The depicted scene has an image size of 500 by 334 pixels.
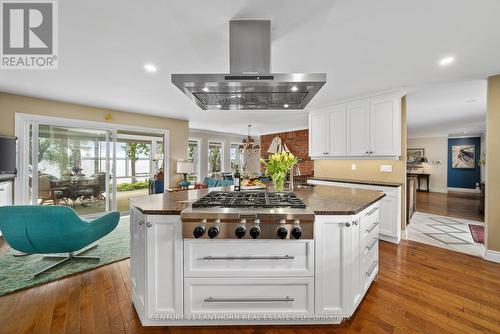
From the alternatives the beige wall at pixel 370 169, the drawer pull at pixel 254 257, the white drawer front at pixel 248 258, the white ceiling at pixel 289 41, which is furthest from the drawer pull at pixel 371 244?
the white ceiling at pixel 289 41

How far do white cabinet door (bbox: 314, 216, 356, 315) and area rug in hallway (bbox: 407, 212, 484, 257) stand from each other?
261cm

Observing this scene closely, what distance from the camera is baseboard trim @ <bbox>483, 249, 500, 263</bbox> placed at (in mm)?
2640

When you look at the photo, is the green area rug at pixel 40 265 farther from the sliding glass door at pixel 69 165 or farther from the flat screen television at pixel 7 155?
the sliding glass door at pixel 69 165

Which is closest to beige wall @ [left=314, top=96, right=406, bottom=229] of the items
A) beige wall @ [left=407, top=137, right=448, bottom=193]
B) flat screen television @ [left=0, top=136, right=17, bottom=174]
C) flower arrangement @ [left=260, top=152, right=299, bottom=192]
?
flower arrangement @ [left=260, top=152, right=299, bottom=192]

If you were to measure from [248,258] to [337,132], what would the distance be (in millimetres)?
3324

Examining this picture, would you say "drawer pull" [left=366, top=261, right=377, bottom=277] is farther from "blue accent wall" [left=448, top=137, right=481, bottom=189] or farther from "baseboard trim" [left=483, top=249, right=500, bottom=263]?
"blue accent wall" [left=448, top=137, right=481, bottom=189]

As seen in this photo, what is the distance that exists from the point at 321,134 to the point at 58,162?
17.3 feet

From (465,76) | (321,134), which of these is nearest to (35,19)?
(321,134)

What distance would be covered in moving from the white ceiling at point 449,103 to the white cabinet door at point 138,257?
4.23m

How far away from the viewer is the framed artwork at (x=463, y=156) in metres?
7.91

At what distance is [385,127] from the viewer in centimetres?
341

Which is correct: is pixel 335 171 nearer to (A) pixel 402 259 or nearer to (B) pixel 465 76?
(A) pixel 402 259

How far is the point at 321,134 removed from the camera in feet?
14.1

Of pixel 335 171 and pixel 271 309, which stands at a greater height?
pixel 335 171
